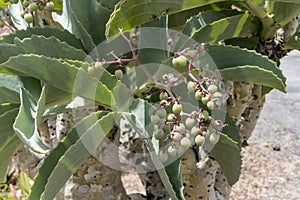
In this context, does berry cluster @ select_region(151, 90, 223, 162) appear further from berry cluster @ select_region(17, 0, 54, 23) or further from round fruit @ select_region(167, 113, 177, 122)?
berry cluster @ select_region(17, 0, 54, 23)

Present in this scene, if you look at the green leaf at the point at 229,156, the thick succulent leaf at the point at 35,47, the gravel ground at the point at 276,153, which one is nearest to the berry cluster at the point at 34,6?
the thick succulent leaf at the point at 35,47

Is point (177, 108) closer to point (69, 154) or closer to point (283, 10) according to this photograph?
point (69, 154)

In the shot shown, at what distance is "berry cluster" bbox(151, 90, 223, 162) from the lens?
0.68m

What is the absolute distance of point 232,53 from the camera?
76 cm

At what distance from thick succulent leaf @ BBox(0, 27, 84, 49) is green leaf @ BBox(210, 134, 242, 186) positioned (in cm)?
27

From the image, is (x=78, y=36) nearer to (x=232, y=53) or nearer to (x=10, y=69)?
(x=10, y=69)

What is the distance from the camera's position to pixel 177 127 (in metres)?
0.68

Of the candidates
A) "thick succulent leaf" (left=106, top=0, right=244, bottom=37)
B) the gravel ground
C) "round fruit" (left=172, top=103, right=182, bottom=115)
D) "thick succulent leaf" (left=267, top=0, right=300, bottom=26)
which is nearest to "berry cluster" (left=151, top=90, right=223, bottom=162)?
"round fruit" (left=172, top=103, right=182, bottom=115)

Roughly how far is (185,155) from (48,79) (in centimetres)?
39

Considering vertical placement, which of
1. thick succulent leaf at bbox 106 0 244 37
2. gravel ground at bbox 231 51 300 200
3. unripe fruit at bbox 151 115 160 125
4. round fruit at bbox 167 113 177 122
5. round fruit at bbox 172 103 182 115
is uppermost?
thick succulent leaf at bbox 106 0 244 37

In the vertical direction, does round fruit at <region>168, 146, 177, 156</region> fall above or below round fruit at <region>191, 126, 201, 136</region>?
below

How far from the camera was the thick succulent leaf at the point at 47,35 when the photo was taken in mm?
791

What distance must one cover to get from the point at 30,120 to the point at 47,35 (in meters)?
0.17

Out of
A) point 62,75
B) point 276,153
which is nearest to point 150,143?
point 62,75
